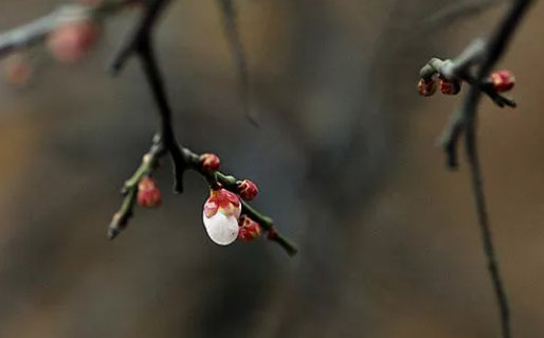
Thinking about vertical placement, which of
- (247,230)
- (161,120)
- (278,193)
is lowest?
(278,193)

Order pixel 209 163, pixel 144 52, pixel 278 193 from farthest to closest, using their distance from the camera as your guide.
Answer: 1. pixel 278 193
2. pixel 209 163
3. pixel 144 52

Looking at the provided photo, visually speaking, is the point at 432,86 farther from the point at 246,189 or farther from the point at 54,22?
the point at 54,22

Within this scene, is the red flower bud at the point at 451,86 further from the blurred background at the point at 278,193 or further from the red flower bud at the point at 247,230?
the blurred background at the point at 278,193

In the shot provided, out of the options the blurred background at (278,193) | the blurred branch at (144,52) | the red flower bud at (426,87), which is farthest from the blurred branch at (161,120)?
the blurred background at (278,193)

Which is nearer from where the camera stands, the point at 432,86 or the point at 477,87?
the point at 477,87

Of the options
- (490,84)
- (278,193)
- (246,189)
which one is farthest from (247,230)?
(278,193)

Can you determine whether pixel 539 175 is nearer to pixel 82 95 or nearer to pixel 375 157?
pixel 375 157

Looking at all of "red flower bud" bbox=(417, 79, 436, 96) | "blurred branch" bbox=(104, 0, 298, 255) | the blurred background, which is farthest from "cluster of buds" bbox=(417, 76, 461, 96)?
the blurred background
